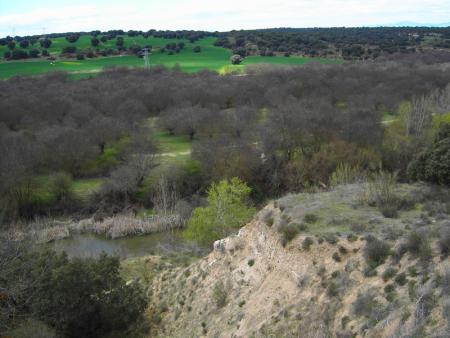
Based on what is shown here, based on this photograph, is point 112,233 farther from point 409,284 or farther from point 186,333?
point 409,284

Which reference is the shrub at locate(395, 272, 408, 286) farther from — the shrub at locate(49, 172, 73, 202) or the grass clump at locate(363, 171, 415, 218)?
the shrub at locate(49, 172, 73, 202)

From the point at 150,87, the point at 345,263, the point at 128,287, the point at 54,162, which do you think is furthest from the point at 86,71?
the point at 345,263

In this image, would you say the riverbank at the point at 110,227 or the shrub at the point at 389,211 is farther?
the riverbank at the point at 110,227

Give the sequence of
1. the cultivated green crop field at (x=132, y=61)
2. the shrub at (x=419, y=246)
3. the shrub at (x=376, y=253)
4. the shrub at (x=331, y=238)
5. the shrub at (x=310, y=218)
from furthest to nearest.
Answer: the cultivated green crop field at (x=132, y=61) → the shrub at (x=310, y=218) → the shrub at (x=331, y=238) → the shrub at (x=376, y=253) → the shrub at (x=419, y=246)

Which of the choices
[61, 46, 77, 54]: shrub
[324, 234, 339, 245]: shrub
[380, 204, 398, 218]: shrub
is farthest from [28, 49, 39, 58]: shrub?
[324, 234, 339, 245]: shrub

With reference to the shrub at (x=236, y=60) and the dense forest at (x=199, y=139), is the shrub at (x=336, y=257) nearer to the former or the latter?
the dense forest at (x=199, y=139)

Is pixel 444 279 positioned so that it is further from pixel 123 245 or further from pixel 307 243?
pixel 123 245

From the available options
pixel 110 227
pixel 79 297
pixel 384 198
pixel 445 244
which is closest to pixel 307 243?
pixel 445 244

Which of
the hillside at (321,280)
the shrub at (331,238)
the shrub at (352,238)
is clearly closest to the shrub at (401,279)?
the hillside at (321,280)

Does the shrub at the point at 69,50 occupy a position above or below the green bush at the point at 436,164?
above
